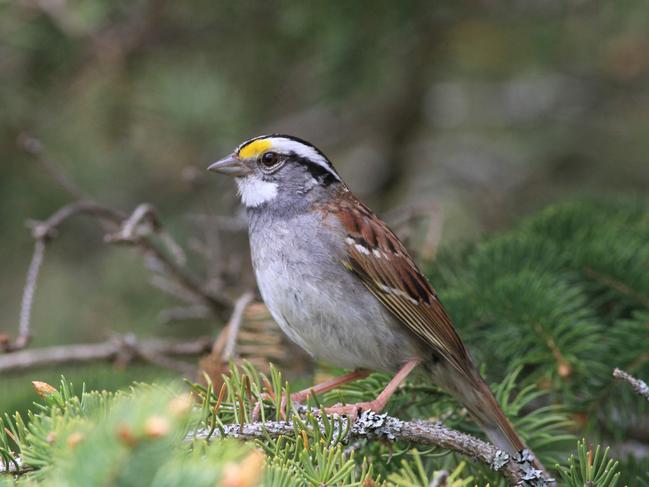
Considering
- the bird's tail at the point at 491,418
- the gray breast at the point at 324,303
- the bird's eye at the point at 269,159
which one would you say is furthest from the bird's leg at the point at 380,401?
the bird's eye at the point at 269,159

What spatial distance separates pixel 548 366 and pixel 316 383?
34.5 inches

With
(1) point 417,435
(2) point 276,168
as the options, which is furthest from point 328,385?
(2) point 276,168

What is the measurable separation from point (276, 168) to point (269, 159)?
5 centimetres

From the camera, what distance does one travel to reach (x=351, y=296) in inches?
113

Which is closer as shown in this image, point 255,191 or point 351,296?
point 351,296

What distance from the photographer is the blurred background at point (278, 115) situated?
14.4ft

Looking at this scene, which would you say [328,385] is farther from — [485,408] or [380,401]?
[485,408]

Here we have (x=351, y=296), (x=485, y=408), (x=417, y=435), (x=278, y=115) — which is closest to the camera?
(x=417, y=435)

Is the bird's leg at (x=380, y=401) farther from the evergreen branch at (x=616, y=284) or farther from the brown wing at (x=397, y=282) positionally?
the evergreen branch at (x=616, y=284)

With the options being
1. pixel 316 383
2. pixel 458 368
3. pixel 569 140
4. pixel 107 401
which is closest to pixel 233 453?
pixel 107 401

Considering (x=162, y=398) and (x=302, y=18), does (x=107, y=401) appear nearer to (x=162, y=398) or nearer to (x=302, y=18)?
(x=162, y=398)

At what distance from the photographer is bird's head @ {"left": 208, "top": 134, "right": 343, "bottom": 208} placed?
10.8 feet

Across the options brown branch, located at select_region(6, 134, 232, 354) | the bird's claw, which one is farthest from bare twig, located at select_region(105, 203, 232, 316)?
the bird's claw

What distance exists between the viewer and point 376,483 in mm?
1666
